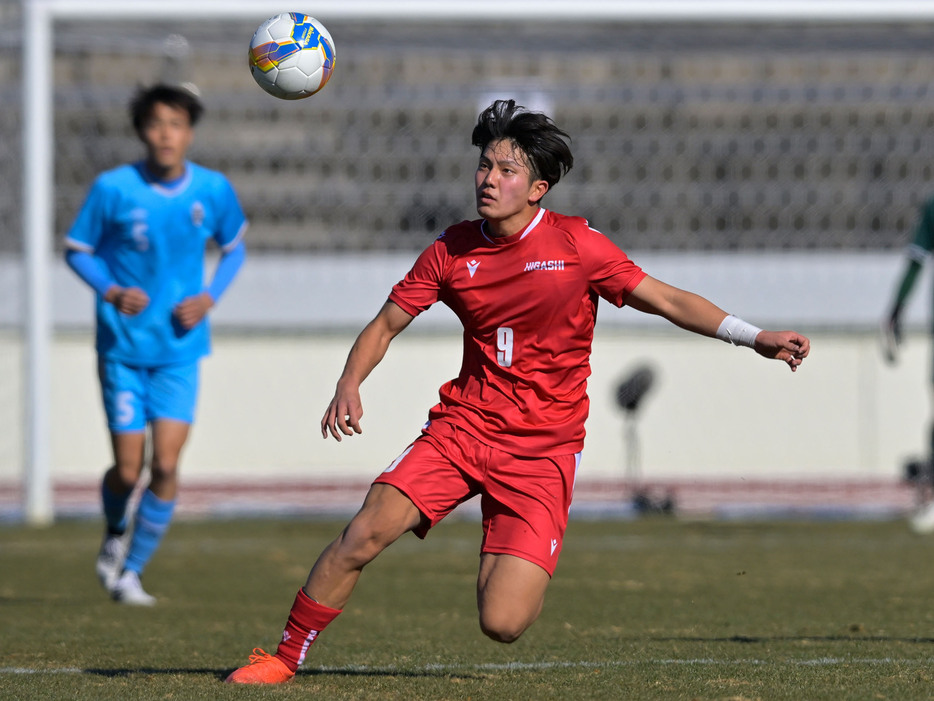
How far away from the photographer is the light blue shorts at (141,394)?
7512 mm

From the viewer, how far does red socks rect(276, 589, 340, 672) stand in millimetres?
4898

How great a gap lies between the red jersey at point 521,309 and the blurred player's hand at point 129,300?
253cm

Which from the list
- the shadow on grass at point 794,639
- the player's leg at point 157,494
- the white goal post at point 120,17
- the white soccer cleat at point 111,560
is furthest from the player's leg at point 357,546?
the white goal post at point 120,17

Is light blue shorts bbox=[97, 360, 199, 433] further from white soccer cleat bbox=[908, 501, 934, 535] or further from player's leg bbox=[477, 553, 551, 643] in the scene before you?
white soccer cleat bbox=[908, 501, 934, 535]

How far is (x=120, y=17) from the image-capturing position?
12.0 m

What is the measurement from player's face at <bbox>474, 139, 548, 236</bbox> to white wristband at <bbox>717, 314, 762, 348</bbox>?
785 millimetres

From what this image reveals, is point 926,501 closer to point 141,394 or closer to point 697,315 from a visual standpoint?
point 141,394

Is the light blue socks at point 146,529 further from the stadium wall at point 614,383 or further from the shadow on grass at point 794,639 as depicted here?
the stadium wall at point 614,383

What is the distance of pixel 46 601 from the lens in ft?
24.6

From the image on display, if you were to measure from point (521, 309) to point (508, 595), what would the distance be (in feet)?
3.18

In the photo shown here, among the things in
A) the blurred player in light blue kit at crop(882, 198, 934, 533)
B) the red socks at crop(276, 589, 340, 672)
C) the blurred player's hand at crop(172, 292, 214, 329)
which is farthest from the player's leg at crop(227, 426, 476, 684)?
the blurred player in light blue kit at crop(882, 198, 934, 533)

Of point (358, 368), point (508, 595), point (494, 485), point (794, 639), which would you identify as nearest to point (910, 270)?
point (794, 639)

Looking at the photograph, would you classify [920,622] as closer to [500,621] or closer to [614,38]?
[500,621]
